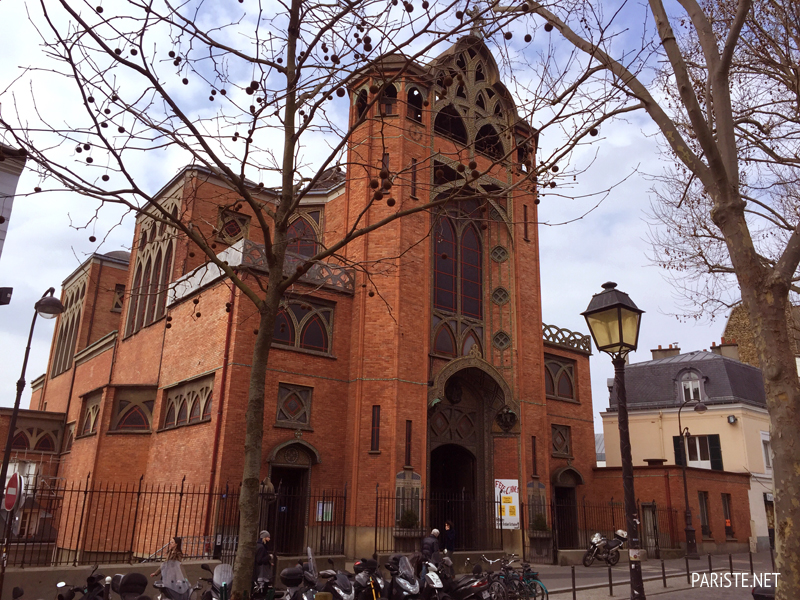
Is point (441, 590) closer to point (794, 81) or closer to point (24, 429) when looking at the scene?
point (794, 81)

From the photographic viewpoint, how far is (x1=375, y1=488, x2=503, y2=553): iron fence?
17.8 m

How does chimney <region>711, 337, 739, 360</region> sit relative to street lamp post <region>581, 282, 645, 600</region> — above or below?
above

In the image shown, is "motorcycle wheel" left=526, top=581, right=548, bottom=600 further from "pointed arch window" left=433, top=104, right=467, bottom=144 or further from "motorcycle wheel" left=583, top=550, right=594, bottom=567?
"pointed arch window" left=433, top=104, right=467, bottom=144

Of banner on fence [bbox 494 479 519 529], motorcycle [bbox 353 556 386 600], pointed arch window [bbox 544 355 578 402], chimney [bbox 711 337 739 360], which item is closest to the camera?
motorcycle [bbox 353 556 386 600]

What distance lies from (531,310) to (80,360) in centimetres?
2226

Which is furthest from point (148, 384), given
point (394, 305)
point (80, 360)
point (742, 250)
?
point (742, 250)

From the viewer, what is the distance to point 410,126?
72.5ft

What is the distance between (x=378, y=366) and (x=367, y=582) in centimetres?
878

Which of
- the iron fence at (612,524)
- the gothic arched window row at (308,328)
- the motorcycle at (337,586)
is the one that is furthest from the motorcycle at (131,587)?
the iron fence at (612,524)

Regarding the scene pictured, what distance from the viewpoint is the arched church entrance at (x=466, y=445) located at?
21172 mm

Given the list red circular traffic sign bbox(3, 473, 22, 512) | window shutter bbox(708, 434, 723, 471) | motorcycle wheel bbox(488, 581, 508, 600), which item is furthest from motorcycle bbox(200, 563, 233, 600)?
window shutter bbox(708, 434, 723, 471)

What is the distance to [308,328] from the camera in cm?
1955

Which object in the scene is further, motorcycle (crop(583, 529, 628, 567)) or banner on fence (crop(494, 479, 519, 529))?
motorcycle (crop(583, 529, 628, 567))

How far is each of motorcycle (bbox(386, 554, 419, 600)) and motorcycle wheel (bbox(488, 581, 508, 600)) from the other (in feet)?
6.05
